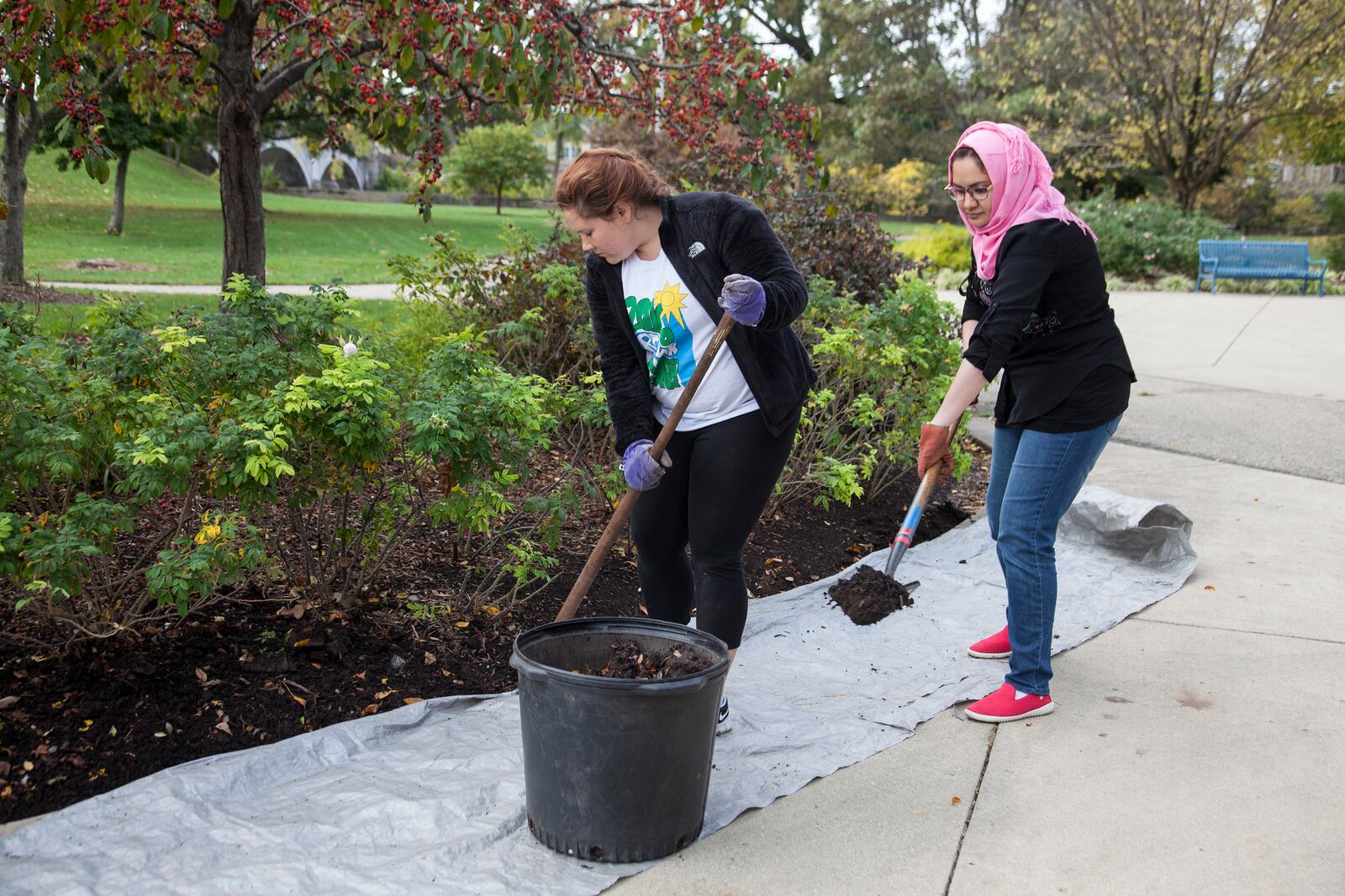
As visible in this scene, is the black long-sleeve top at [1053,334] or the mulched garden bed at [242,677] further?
the black long-sleeve top at [1053,334]

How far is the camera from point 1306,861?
2549mm

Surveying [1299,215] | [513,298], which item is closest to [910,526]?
[513,298]

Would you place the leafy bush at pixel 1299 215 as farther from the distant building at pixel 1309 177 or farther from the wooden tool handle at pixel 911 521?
the wooden tool handle at pixel 911 521

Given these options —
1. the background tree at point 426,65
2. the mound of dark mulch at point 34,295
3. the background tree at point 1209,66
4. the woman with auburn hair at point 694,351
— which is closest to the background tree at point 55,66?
the background tree at point 426,65

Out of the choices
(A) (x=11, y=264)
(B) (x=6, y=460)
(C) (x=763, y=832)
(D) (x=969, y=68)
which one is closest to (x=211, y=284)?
(A) (x=11, y=264)

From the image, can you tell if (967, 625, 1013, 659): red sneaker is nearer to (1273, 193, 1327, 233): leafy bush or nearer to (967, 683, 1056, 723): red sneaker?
(967, 683, 1056, 723): red sneaker

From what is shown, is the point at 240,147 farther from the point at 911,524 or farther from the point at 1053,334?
the point at 1053,334

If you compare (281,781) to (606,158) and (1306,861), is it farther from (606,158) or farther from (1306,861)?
(1306,861)

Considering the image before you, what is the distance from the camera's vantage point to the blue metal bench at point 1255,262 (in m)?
17.0

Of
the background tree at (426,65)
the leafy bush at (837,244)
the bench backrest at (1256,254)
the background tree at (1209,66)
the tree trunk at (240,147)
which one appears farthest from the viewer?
the background tree at (1209,66)

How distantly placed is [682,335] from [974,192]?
37.8 inches

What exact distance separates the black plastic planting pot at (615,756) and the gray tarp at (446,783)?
0.08 metres

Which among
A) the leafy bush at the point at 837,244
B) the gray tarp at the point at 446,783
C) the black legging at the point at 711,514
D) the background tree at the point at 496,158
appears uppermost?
the background tree at the point at 496,158

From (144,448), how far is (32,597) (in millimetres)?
486
